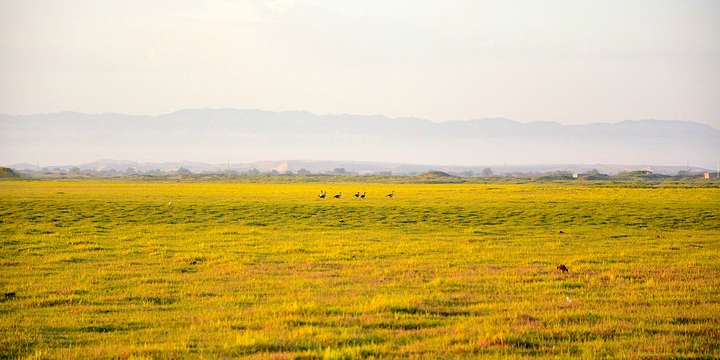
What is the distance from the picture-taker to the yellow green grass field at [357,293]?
10758 mm

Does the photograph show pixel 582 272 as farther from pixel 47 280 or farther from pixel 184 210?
pixel 184 210

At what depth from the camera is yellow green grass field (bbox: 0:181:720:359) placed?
35.3 ft

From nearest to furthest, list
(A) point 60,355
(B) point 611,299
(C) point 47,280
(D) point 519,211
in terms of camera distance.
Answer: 1. (A) point 60,355
2. (B) point 611,299
3. (C) point 47,280
4. (D) point 519,211

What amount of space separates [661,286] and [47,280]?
50.9ft

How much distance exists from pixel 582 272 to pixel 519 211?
2611 cm

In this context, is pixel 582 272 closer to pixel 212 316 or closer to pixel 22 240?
pixel 212 316

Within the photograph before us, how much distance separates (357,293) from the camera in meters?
15.5

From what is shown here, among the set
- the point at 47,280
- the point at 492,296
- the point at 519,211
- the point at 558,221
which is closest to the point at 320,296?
the point at 492,296

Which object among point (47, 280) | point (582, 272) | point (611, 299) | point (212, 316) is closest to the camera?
point (212, 316)

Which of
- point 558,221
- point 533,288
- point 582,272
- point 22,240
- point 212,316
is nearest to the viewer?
point 212,316

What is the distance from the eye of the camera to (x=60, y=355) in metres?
10.2

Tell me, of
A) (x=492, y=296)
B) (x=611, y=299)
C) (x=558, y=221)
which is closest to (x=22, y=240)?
(x=492, y=296)

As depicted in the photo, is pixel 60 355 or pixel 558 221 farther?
pixel 558 221

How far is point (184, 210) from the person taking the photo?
4591 cm
